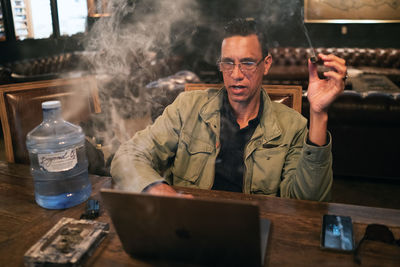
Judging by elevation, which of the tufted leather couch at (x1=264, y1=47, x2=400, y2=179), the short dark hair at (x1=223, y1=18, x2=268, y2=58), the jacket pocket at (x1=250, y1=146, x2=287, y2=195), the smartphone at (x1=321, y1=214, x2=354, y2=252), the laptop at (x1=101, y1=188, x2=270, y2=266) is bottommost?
the tufted leather couch at (x1=264, y1=47, x2=400, y2=179)

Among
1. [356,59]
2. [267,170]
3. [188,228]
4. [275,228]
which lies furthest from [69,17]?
[188,228]

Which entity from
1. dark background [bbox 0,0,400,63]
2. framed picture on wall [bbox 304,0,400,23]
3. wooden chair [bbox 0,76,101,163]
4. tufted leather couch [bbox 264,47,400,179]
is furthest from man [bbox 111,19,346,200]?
framed picture on wall [bbox 304,0,400,23]

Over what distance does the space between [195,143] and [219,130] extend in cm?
13

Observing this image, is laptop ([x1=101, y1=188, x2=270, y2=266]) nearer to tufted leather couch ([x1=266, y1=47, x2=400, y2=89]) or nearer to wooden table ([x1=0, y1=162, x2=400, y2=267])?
wooden table ([x1=0, y1=162, x2=400, y2=267])

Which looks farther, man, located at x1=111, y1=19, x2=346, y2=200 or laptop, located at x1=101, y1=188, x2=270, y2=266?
man, located at x1=111, y1=19, x2=346, y2=200

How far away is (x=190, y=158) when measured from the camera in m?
1.61

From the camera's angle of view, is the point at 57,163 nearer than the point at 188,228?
No

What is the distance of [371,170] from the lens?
3.25m

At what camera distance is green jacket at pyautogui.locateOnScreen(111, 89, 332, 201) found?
1.46 metres

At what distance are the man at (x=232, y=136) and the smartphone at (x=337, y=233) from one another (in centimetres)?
34

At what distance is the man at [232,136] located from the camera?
4.95 feet

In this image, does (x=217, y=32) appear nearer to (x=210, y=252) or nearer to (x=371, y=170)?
(x=371, y=170)

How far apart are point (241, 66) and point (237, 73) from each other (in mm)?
39

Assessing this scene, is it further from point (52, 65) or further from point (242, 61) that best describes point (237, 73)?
point (52, 65)
